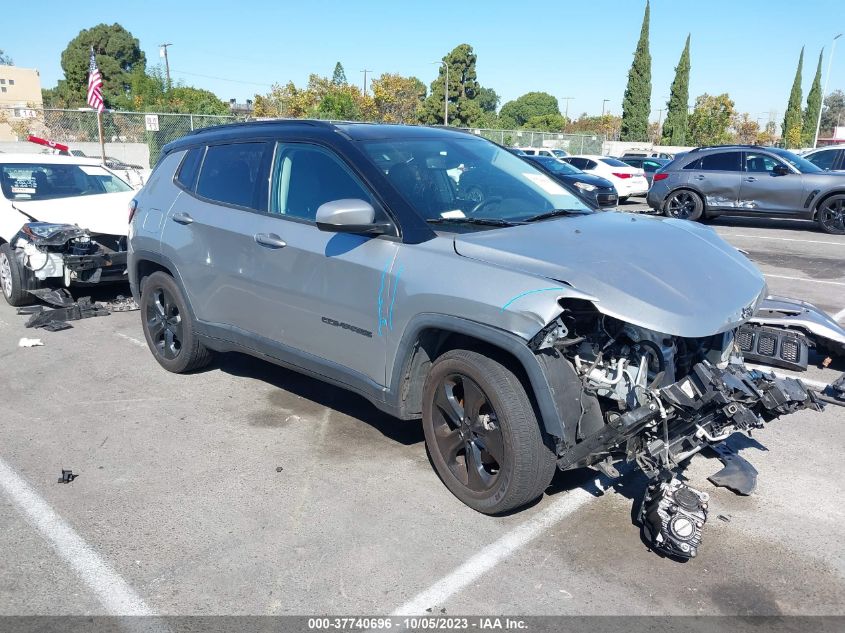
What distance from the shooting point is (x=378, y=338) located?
3836 millimetres

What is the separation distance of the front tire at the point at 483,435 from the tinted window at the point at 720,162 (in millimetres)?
13593

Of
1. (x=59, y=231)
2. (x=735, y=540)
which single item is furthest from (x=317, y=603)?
(x=59, y=231)

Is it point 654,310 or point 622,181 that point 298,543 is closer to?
point 654,310

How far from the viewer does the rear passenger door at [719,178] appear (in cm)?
1502

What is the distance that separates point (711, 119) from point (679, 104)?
107 inches

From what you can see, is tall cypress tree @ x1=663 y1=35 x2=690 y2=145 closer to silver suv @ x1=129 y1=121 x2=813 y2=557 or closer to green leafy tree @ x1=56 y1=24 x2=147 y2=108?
silver suv @ x1=129 y1=121 x2=813 y2=557

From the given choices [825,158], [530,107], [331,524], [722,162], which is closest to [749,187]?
[722,162]

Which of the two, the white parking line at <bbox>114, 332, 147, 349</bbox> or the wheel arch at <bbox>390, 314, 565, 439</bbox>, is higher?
the wheel arch at <bbox>390, 314, 565, 439</bbox>

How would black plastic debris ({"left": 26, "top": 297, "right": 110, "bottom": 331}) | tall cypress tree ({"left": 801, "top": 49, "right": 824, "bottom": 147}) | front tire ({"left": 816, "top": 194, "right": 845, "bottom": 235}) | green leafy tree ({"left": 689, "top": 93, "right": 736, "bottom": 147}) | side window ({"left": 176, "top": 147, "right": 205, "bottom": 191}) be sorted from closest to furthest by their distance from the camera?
side window ({"left": 176, "top": 147, "right": 205, "bottom": 191}), black plastic debris ({"left": 26, "top": 297, "right": 110, "bottom": 331}), front tire ({"left": 816, "top": 194, "right": 845, "bottom": 235}), green leafy tree ({"left": 689, "top": 93, "right": 736, "bottom": 147}), tall cypress tree ({"left": 801, "top": 49, "right": 824, "bottom": 147})

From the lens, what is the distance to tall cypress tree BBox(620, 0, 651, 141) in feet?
181

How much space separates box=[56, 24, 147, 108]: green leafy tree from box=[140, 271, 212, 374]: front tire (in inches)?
3324

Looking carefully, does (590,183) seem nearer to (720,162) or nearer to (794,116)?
(720,162)

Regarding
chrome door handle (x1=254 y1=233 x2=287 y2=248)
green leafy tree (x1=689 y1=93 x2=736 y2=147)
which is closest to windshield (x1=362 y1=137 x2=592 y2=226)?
chrome door handle (x1=254 y1=233 x2=287 y2=248)

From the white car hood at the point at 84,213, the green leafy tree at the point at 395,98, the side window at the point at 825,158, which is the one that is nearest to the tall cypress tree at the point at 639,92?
the green leafy tree at the point at 395,98
